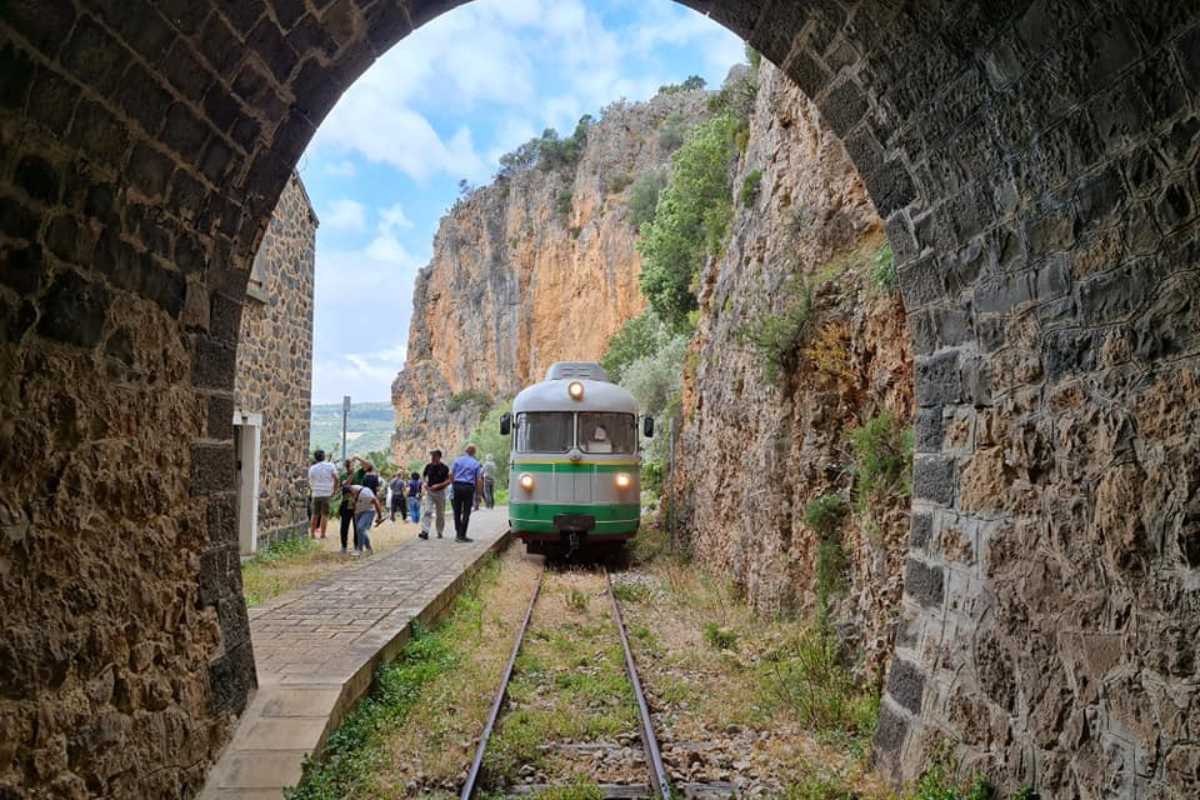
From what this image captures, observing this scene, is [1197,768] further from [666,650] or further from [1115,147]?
[666,650]

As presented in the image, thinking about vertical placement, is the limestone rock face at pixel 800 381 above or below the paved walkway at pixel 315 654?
above

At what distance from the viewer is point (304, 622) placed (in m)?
6.41

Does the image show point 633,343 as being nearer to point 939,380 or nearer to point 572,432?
point 572,432

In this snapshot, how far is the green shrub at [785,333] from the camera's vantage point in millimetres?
6816

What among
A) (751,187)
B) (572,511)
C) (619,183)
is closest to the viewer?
(751,187)

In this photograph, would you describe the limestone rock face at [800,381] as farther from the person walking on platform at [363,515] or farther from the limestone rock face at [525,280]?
the limestone rock face at [525,280]

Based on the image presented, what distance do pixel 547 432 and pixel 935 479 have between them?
26.9 ft

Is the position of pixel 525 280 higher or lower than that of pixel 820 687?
higher

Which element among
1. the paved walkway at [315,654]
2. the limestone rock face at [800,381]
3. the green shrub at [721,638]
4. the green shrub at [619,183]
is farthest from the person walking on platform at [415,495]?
the green shrub at [619,183]

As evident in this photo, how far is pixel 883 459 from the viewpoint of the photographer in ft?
16.8

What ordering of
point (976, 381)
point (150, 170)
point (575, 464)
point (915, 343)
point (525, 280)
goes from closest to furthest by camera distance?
point (150, 170) < point (976, 381) < point (915, 343) < point (575, 464) < point (525, 280)

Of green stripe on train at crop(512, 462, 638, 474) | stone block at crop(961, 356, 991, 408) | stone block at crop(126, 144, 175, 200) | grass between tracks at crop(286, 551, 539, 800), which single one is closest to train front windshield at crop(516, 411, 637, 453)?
green stripe on train at crop(512, 462, 638, 474)

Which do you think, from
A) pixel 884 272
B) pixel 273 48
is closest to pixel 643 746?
pixel 884 272

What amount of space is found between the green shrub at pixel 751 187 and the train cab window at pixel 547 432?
3987 millimetres
